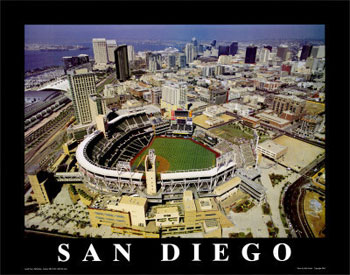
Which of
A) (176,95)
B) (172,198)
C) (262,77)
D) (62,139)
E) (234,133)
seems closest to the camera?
(172,198)

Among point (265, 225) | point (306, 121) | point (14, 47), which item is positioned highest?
point (14, 47)

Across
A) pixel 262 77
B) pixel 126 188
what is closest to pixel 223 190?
pixel 126 188

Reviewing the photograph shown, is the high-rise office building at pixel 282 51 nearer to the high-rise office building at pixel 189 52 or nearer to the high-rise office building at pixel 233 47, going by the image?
the high-rise office building at pixel 233 47

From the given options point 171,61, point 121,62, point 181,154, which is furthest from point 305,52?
point 181,154

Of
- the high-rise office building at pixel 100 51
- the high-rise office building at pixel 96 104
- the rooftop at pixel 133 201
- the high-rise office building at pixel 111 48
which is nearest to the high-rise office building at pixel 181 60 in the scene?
the high-rise office building at pixel 111 48

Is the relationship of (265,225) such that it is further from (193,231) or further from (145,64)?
(145,64)
